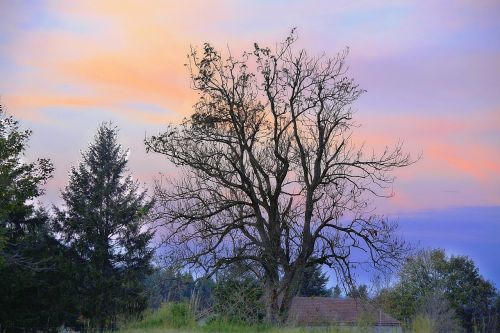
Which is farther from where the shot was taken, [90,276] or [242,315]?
[90,276]

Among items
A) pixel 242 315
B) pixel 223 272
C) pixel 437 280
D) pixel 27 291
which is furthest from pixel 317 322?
pixel 437 280

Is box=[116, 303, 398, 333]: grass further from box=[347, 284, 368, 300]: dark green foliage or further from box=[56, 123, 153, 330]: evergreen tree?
box=[56, 123, 153, 330]: evergreen tree

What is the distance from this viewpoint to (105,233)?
47062 mm

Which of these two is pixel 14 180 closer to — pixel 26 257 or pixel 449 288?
pixel 26 257

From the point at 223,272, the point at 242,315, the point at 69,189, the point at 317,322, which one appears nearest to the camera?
the point at 317,322

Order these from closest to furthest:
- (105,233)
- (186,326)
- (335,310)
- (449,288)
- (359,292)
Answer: (186,326) < (359,292) < (335,310) < (105,233) < (449,288)

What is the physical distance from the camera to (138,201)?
49.0 metres

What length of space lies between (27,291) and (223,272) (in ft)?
77.3

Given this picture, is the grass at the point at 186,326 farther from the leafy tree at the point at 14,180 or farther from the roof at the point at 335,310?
the leafy tree at the point at 14,180

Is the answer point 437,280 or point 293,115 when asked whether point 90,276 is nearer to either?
point 293,115

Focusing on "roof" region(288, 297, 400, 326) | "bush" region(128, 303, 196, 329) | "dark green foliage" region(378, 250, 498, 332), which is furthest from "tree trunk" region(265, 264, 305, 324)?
"dark green foliage" region(378, 250, 498, 332)

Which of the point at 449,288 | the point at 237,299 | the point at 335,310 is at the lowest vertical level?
the point at 237,299

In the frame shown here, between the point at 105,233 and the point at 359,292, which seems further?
the point at 105,233

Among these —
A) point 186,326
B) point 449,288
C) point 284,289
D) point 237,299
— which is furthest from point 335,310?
point 449,288
